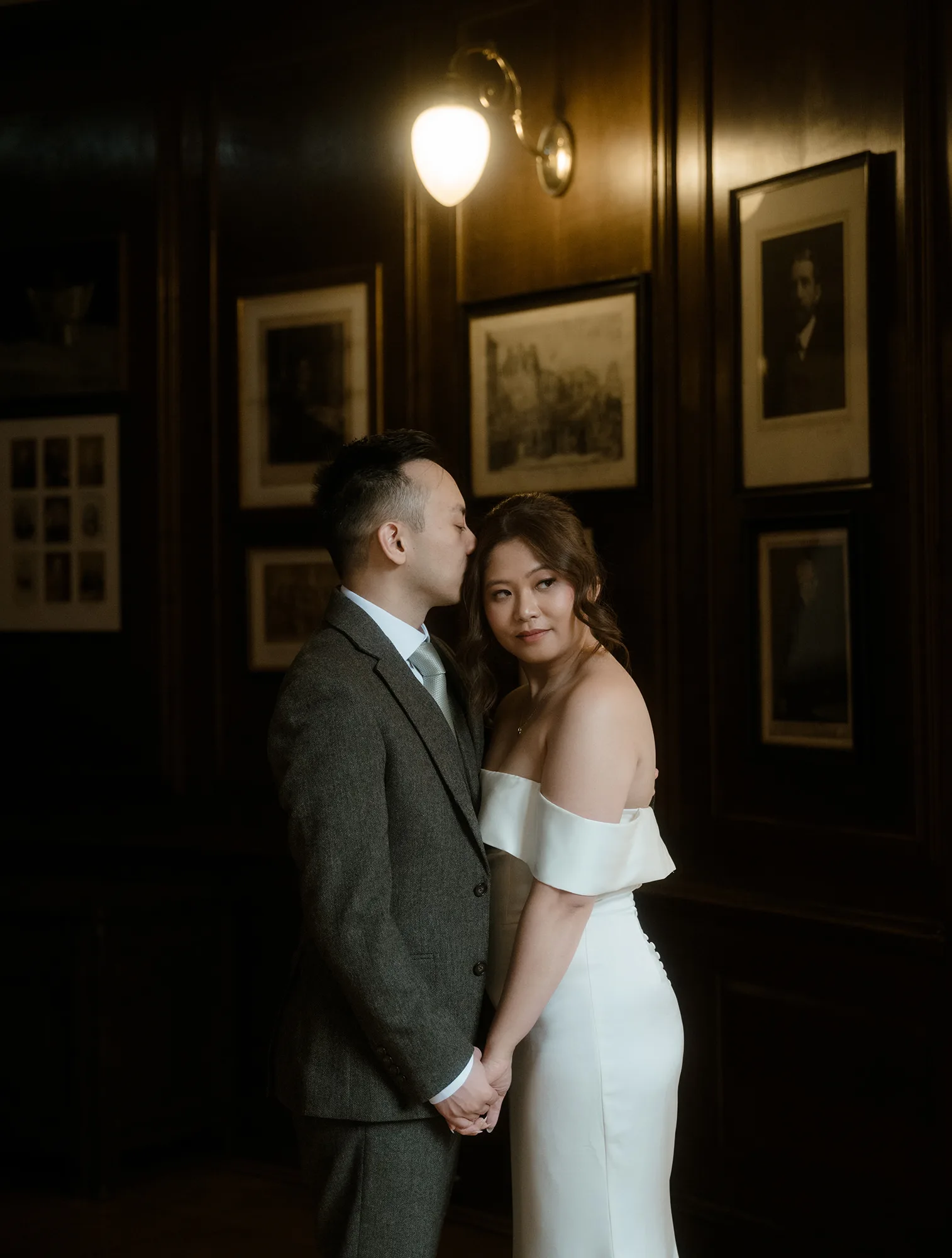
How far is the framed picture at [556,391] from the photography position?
345cm

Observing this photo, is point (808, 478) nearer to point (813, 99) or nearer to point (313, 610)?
point (813, 99)

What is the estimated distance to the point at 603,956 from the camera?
2.30 m

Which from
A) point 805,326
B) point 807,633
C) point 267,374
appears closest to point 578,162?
point 805,326

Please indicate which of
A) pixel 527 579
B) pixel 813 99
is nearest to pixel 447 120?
pixel 813 99

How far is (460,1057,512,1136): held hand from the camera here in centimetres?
214

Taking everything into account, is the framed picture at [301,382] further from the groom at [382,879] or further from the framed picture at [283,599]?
the groom at [382,879]

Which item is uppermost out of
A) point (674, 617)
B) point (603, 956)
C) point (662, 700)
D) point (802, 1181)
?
point (674, 617)

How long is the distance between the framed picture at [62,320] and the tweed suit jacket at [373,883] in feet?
7.96

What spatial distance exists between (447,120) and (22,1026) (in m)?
2.91

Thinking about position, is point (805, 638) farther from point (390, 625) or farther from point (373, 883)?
point (373, 883)

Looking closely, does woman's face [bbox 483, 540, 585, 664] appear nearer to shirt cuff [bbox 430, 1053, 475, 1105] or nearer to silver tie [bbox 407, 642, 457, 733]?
silver tie [bbox 407, 642, 457, 733]

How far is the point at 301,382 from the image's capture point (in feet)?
13.4

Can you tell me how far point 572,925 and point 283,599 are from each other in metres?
2.16

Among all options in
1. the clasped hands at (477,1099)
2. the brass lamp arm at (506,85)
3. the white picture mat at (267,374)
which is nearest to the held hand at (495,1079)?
the clasped hands at (477,1099)
